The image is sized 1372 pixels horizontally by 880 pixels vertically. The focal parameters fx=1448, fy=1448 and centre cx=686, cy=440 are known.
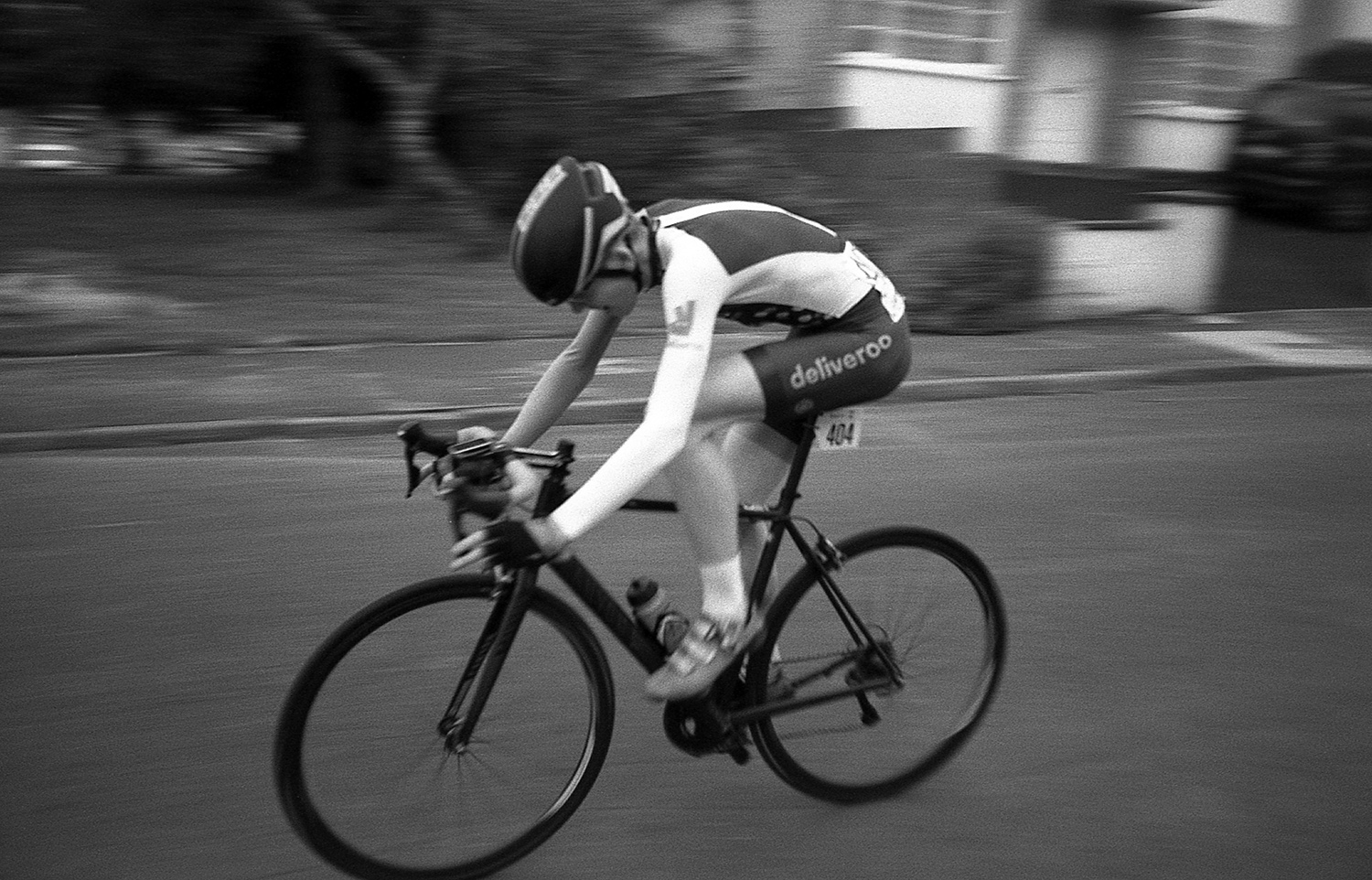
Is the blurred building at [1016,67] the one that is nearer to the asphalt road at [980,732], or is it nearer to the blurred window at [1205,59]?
the blurred window at [1205,59]

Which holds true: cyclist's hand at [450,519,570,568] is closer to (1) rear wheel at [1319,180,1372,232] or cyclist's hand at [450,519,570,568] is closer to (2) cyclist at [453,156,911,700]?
(2) cyclist at [453,156,911,700]

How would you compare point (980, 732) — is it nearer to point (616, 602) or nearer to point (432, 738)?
point (616, 602)

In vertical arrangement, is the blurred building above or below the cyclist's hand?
below

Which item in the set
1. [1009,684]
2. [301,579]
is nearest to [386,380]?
[301,579]

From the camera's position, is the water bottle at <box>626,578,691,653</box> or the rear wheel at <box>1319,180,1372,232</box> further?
the rear wheel at <box>1319,180,1372,232</box>

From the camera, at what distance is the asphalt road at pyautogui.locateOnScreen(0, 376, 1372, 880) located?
3787 millimetres

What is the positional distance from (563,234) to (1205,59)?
17.1 metres

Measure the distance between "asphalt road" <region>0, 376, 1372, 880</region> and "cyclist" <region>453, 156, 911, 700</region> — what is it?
0.77 meters

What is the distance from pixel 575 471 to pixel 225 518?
1.69 metres

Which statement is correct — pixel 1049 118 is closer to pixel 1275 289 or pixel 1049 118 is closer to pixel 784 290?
pixel 1275 289

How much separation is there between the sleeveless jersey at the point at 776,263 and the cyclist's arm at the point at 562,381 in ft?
1.08

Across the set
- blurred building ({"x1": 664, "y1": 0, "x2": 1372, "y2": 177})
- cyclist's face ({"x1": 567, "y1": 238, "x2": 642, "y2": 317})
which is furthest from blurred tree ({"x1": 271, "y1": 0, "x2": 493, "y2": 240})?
cyclist's face ({"x1": 567, "y1": 238, "x2": 642, "y2": 317})

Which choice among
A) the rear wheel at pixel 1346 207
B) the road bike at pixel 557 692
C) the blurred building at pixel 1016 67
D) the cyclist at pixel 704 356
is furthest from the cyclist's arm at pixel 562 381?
the rear wheel at pixel 1346 207

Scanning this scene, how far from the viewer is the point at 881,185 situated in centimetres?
1345
